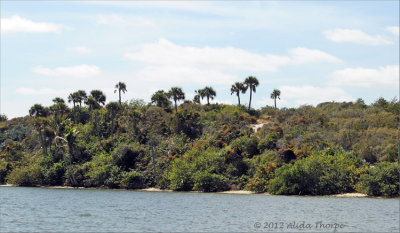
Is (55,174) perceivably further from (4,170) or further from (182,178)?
(182,178)

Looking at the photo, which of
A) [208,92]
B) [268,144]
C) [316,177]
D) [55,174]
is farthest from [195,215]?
[208,92]

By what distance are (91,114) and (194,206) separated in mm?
71851

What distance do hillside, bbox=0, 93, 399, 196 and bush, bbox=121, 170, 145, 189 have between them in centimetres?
19

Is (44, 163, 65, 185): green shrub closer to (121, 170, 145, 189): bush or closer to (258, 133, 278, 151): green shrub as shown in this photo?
(121, 170, 145, 189): bush

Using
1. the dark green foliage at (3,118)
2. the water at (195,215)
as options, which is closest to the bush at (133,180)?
the water at (195,215)

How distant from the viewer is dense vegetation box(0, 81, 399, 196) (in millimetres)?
72125

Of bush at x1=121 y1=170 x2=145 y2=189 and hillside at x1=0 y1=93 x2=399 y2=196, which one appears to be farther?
bush at x1=121 y1=170 x2=145 y2=189

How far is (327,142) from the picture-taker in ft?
279

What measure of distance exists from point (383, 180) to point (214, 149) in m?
33.2

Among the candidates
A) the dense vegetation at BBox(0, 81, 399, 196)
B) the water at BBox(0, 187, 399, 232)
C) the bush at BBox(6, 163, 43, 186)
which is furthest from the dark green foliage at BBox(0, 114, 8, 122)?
the water at BBox(0, 187, 399, 232)

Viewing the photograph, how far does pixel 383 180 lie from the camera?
65.6m

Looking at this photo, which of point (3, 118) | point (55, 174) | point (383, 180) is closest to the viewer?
point (383, 180)

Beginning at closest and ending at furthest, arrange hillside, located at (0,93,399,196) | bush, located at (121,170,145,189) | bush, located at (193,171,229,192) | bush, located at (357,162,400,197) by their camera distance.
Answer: bush, located at (357,162,400,197), hillside, located at (0,93,399,196), bush, located at (193,171,229,192), bush, located at (121,170,145,189)

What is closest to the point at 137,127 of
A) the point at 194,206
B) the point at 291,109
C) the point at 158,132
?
the point at 158,132
